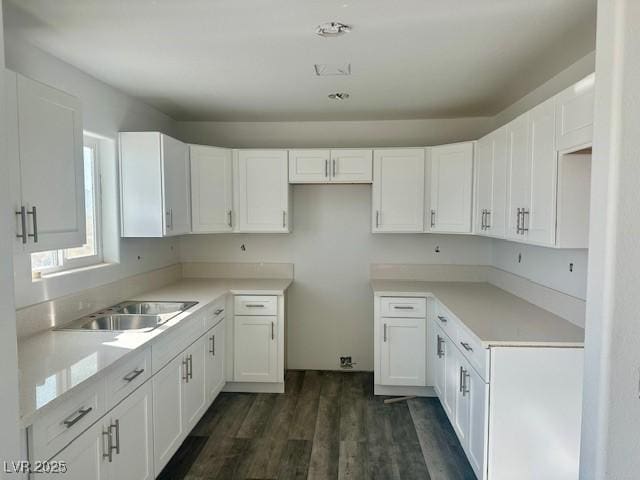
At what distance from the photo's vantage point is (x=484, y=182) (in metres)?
3.16

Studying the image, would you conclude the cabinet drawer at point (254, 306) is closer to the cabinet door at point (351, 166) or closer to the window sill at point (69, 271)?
the window sill at point (69, 271)

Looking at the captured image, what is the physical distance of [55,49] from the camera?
2.23 m

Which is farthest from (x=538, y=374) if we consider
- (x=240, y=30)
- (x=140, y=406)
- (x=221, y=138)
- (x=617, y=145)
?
(x=221, y=138)

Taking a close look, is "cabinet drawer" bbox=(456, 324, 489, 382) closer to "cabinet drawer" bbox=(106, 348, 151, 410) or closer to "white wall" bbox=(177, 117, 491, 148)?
"cabinet drawer" bbox=(106, 348, 151, 410)

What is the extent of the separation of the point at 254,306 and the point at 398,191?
1630 mm

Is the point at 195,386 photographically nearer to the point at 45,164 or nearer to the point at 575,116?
the point at 45,164

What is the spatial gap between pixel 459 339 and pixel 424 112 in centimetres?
206

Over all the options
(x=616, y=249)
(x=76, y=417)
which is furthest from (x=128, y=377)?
(x=616, y=249)

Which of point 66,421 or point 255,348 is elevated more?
point 66,421

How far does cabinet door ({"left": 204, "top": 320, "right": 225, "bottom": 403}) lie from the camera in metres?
3.10

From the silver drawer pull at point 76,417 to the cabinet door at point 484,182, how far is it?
2.75 m

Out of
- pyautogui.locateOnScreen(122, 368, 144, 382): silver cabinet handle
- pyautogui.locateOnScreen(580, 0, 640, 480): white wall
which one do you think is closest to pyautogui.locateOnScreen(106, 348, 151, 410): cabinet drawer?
pyautogui.locateOnScreen(122, 368, 144, 382): silver cabinet handle

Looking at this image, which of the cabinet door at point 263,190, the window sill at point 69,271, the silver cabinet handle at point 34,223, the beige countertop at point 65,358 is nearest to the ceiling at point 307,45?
the cabinet door at point 263,190

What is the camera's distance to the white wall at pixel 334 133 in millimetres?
3914
